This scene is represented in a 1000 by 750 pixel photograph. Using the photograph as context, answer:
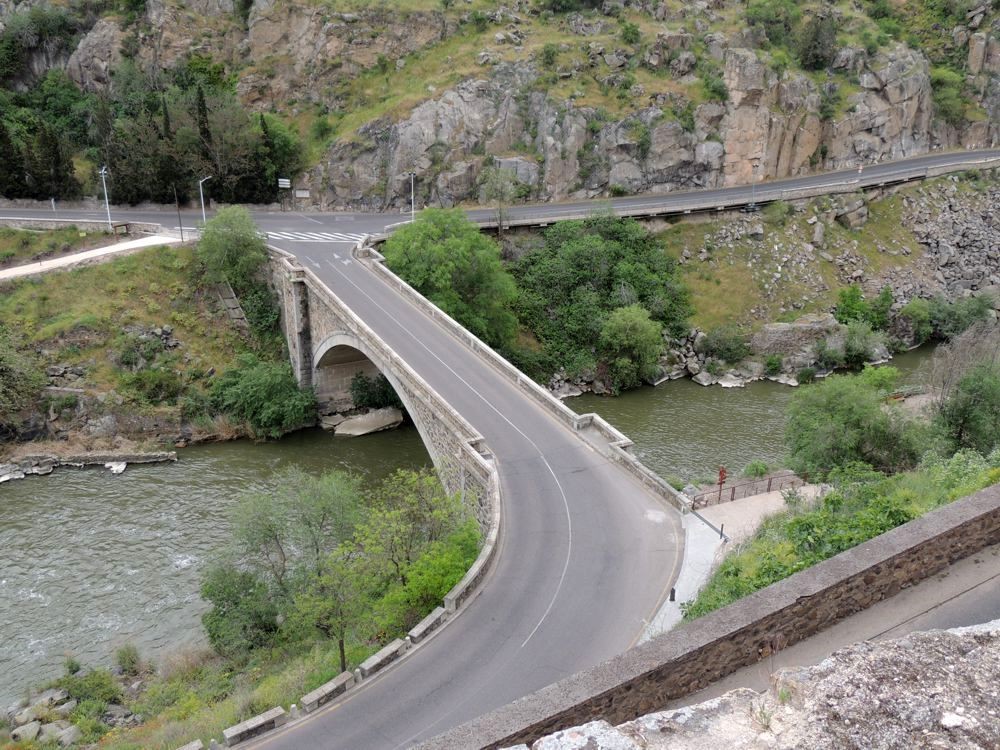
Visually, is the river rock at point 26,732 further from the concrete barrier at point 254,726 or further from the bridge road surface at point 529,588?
the bridge road surface at point 529,588

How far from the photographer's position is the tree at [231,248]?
132 ft

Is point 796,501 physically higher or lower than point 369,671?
higher

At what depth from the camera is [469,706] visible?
594 inches

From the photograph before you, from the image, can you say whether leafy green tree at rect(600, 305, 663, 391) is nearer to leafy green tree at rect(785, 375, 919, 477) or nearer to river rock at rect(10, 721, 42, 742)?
leafy green tree at rect(785, 375, 919, 477)

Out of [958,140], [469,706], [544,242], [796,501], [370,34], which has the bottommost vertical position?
[469,706]

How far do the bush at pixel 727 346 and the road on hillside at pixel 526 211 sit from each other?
1033cm

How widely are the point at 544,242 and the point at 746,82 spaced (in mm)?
21246

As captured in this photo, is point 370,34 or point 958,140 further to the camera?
point 958,140

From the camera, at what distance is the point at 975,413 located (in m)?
24.7

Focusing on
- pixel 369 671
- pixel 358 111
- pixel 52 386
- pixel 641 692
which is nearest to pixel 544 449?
pixel 369 671

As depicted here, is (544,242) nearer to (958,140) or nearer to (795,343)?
(795,343)

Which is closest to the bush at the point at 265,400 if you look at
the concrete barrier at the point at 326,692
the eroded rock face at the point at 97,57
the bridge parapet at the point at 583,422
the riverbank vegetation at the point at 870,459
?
the bridge parapet at the point at 583,422

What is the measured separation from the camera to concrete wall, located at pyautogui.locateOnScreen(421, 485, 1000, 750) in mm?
7016

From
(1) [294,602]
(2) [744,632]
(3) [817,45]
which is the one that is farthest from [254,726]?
(3) [817,45]
